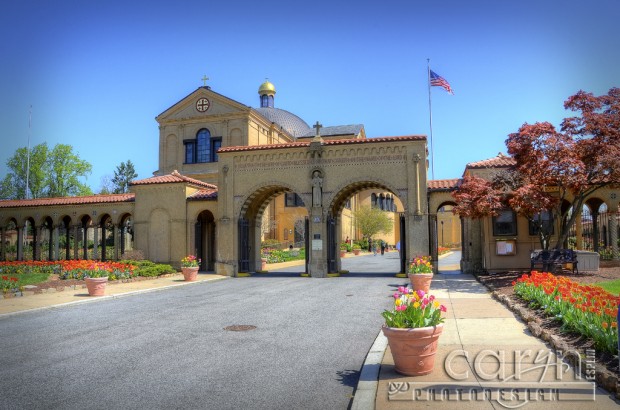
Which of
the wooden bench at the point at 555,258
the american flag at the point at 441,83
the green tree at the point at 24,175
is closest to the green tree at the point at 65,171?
the green tree at the point at 24,175

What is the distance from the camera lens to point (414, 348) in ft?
21.8

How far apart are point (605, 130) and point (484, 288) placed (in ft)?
25.0

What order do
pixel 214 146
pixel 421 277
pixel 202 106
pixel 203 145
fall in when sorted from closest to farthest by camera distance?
1. pixel 421 277
2. pixel 214 146
3. pixel 202 106
4. pixel 203 145

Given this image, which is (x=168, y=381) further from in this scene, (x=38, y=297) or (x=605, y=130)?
(x=605, y=130)

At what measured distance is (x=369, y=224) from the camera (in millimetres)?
61438

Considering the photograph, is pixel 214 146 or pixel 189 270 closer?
pixel 189 270

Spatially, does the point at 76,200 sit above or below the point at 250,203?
above

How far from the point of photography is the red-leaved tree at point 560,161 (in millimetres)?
17922

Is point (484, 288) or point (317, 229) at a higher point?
point (317, 229)

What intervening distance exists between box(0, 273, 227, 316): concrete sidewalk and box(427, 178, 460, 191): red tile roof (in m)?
12.4

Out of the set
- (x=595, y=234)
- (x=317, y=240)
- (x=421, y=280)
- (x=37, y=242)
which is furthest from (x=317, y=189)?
(x=37, y=242)

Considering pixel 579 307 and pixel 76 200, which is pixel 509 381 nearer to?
pixel 579 307

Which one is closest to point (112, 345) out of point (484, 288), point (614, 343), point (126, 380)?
point (126, 380)

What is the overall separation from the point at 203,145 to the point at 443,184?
25952mm
